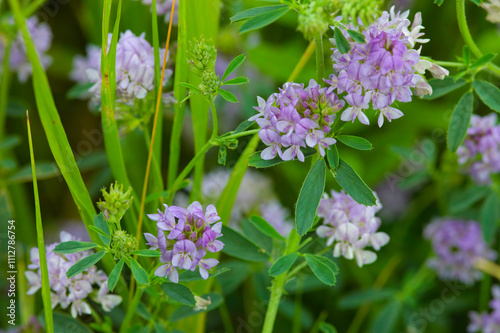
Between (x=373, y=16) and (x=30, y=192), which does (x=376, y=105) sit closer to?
(x=373, y=16)

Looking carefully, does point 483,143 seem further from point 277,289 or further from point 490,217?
point 277,289

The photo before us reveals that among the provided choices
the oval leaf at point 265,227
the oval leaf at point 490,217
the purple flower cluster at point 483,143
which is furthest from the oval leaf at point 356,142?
the oval leaf at point 490,217

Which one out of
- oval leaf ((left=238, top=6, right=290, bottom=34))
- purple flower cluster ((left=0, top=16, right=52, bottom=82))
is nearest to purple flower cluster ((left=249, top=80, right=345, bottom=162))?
oval leaf ((left=238, top=6, right=290, bottom=34))

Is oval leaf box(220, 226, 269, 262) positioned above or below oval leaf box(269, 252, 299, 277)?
below

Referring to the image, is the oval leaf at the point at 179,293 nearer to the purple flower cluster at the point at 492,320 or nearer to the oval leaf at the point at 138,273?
the oval leaf at the point at 138,273

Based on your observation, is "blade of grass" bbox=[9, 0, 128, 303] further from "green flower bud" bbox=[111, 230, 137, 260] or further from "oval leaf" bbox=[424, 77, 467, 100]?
"oval leaf" bbox=[424, 77, 467, 100]

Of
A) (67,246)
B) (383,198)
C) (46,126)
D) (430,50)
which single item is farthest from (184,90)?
(430,50)

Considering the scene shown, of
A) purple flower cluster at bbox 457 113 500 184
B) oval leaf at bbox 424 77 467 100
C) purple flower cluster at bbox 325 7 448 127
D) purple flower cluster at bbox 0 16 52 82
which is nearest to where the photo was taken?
purple flower cluster at bbox 325 7 448 127
